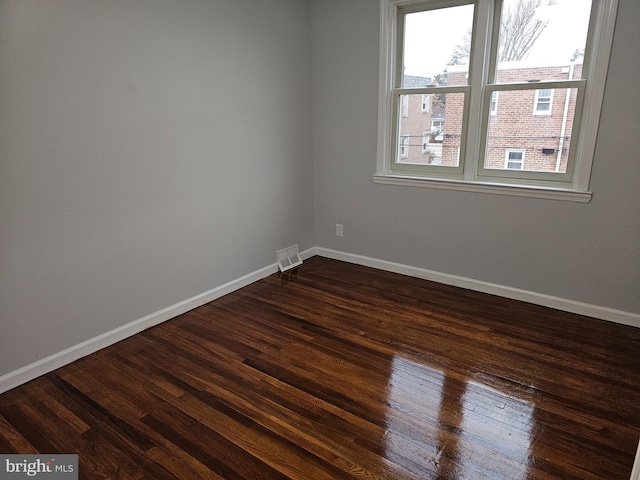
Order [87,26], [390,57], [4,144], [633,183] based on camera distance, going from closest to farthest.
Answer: [4,144]
[87,26]
[633,183]
[390,57]

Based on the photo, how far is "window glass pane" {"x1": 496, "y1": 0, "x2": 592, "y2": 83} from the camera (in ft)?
9.45

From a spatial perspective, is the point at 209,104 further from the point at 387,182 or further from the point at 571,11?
the point at 571,11

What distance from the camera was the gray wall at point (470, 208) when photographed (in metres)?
2.81

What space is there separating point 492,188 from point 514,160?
0.26 meters

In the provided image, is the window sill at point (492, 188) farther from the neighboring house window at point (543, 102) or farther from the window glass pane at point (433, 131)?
the neighboring house window at point (543, 102)

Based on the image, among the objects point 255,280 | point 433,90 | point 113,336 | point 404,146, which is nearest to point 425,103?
point 433,90

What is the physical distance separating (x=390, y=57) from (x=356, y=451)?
9.93ft

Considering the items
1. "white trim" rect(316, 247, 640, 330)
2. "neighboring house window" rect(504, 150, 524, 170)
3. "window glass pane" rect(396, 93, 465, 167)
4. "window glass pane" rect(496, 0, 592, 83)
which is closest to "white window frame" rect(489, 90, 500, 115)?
"window glass pane" rect(496, 0, 592, 83)

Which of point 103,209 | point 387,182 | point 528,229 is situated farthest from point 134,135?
point 528,229

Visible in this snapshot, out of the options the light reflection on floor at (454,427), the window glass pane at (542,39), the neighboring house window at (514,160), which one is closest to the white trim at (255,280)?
the neighboring house window at (514,160)

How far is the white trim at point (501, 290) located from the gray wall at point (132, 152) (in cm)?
96

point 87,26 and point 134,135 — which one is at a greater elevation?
point 87,26

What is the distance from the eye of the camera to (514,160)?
10.7ft

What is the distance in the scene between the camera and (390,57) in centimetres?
360
